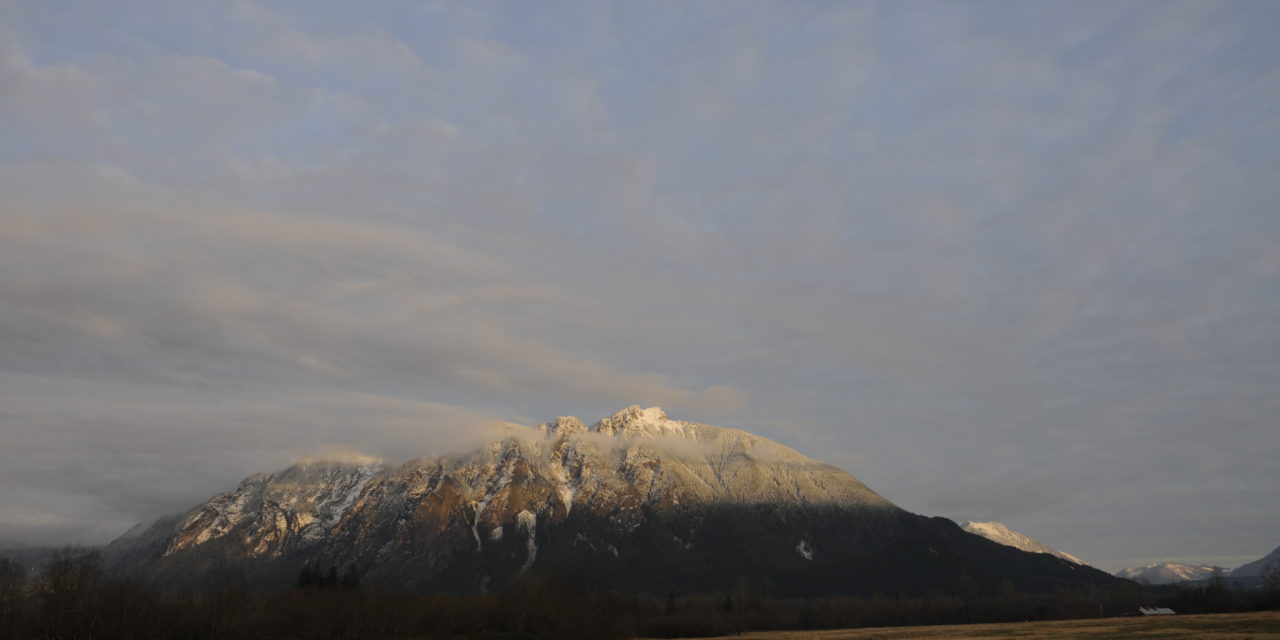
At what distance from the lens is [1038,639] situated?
11462cm

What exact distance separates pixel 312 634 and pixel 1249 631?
455 ft

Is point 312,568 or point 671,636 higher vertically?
point 312,568

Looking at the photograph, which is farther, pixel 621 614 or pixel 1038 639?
pixel 621 614

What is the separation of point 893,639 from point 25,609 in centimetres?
13231

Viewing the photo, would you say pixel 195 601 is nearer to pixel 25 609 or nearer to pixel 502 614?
pixel 25 609

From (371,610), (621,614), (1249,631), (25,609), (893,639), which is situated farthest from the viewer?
(621,614)

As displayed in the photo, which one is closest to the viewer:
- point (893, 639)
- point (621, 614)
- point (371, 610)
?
point (893, 639)

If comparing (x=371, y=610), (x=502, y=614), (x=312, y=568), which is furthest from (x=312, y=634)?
(x=312, y=568)

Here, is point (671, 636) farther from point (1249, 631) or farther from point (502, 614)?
point (1249, 631)

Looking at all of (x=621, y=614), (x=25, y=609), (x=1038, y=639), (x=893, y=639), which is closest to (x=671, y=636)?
(x=621, y=614)

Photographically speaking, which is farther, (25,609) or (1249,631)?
(25,609)

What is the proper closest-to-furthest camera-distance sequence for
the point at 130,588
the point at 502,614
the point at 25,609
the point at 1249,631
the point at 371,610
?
the point at 1249,631 → the point at 25,609 → the point at 130,588 → the point at 371,610 → the point at 502,614

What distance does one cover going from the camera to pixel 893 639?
146500 millimetres

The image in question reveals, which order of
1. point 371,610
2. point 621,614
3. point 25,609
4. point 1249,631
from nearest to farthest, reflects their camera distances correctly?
point 1249,631 < point 25,609 < point 371,610 < point 621,614
